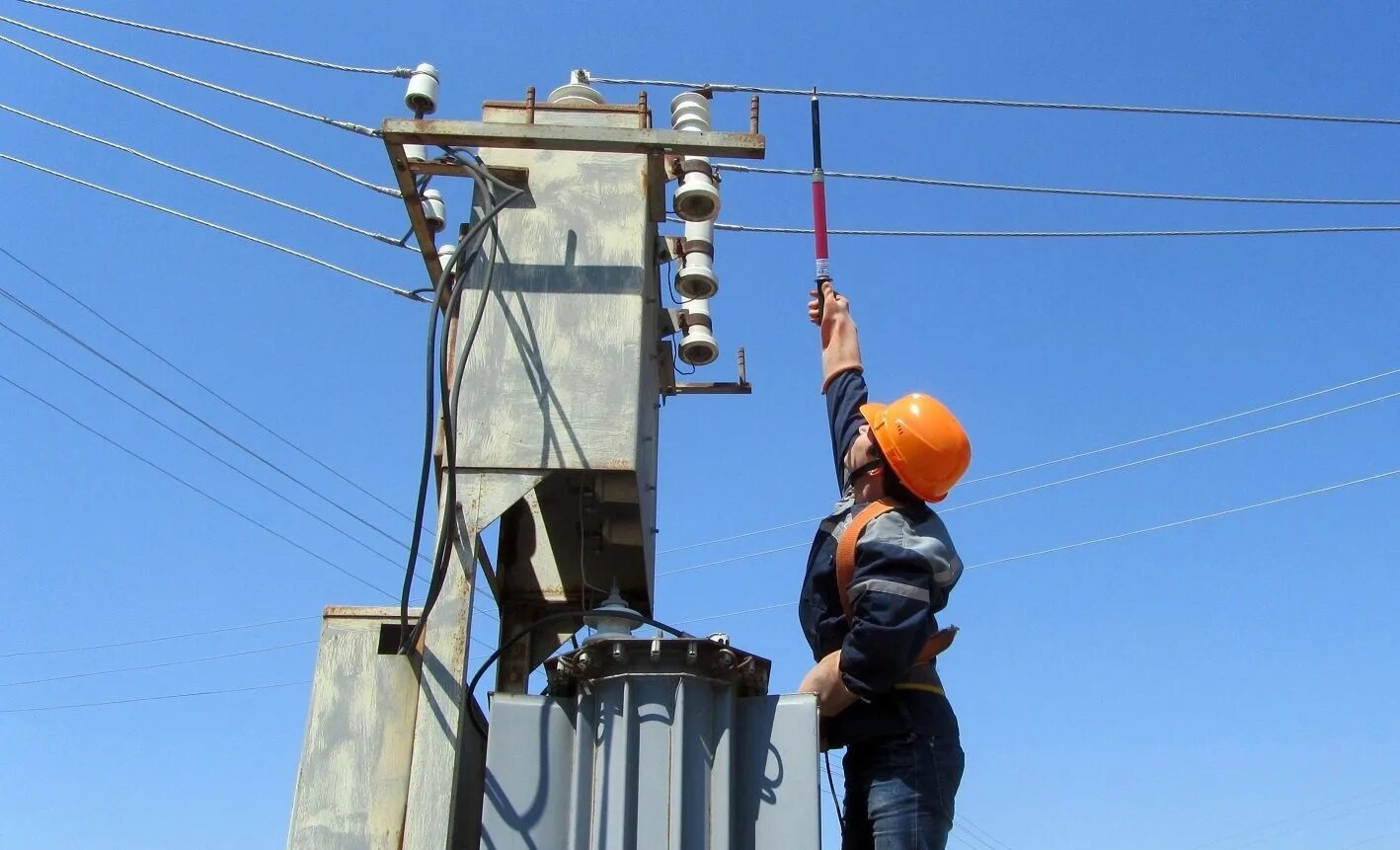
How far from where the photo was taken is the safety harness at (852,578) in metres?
3.32

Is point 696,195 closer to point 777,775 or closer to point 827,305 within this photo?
point 827,305

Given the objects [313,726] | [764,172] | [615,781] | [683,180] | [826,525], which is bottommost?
[615,781]

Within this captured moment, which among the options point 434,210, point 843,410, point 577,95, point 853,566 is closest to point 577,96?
point 577,95

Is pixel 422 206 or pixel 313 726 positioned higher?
pixel 422 206

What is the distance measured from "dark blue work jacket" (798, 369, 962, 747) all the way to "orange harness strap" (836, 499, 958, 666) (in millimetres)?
38

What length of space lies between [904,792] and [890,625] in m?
0.48

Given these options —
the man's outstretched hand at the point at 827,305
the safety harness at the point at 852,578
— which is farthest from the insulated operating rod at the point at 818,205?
the safety harness at the point at 852,578

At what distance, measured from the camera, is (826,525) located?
3.69 m

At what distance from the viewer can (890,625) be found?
304cm

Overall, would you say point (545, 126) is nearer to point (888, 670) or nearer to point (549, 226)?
point (549, 226)

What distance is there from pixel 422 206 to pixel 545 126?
685 mm

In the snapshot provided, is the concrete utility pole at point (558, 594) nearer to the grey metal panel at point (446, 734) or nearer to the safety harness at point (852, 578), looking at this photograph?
the grey metal panel at point (446, 734)

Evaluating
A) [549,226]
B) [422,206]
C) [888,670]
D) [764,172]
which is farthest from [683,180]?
[764,172]

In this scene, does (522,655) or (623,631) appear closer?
(623,631)
